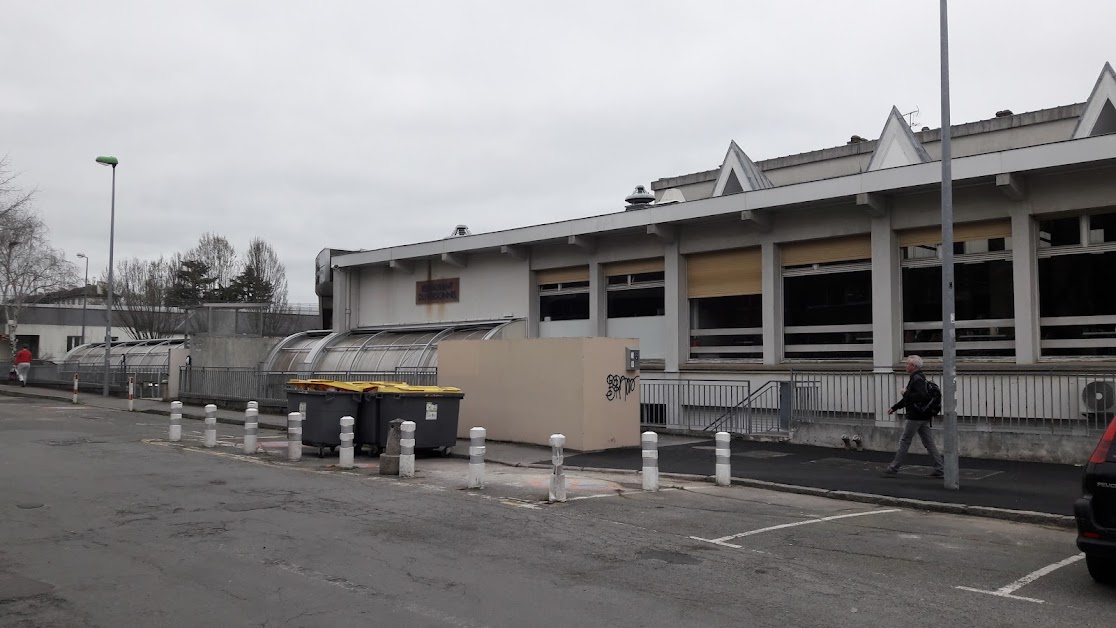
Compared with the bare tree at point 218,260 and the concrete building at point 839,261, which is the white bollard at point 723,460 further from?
the bare tree at point 218,260

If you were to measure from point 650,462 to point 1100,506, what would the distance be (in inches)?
242

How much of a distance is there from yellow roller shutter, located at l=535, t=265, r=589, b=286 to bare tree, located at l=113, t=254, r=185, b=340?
3921cm

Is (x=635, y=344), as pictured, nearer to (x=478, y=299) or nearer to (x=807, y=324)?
(x=807, y=324)

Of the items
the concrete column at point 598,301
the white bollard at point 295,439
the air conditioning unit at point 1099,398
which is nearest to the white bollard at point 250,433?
the white bollard at point 295,439

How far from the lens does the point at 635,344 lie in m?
17.5

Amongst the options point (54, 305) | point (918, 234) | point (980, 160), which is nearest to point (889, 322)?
point (918, 234)

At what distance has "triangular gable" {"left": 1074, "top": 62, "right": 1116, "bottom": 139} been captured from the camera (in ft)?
63.1

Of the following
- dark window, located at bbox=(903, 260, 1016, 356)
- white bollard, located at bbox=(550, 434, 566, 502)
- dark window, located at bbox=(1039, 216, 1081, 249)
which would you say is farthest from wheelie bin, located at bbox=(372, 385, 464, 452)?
dark window, located at bbox=(1039, 216, 1081, 249)

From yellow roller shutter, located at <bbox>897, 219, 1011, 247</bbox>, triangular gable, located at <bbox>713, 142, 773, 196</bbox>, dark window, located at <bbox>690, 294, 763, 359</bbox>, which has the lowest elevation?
dark window, located at <bbox>690, 294, 763, 359</bbox>

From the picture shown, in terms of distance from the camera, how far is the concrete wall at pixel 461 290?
86.6ft

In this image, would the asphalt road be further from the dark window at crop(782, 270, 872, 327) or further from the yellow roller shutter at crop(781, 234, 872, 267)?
the yellow roller shutter at crop(781, 234, 872, 267)

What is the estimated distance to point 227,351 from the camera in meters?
31.8

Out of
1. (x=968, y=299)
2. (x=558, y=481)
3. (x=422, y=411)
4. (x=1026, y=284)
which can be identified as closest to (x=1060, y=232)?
(x=1026, y=284)

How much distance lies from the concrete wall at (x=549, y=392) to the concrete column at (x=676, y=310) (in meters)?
4.73
